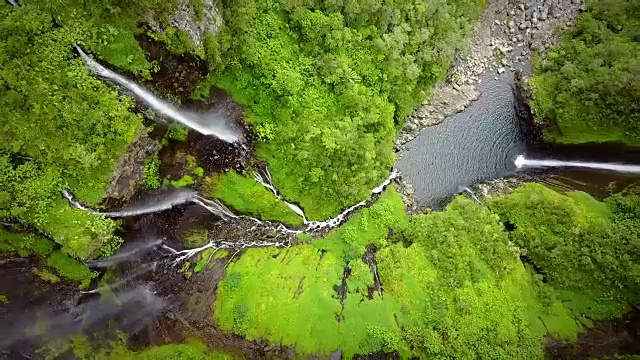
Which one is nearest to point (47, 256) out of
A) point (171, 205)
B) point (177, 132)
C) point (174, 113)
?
point (171, 205)

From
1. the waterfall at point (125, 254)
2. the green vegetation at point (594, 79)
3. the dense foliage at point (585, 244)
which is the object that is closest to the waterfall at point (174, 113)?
the waterfall at point (125, 254)

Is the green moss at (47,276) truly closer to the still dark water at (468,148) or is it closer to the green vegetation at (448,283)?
the green vegetation at (448,283)

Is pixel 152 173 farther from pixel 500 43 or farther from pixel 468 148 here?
pixel 500 43

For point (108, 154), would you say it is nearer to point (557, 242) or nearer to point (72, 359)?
point (72, 359)

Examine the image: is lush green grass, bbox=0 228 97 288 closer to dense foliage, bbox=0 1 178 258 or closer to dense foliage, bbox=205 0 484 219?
dense foliage, bbox=0 1 178 258

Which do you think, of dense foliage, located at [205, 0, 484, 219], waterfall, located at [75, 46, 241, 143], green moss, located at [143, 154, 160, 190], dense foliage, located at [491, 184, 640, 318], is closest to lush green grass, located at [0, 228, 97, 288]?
green moss, located at [143, 154, 160, 190]

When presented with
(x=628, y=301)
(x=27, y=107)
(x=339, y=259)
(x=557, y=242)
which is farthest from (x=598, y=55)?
(x=27, y=107)
